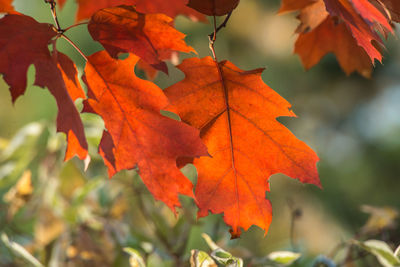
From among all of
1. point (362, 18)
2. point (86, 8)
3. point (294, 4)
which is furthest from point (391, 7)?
point (86, 8)

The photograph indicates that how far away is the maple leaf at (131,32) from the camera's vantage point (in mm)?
486

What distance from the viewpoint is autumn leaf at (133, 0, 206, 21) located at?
724 millimetres

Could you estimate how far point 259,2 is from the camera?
18.5 ft

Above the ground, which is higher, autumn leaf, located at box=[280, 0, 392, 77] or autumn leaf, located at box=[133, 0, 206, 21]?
autumn leaf, located at box=[280, 0, 392, 77]

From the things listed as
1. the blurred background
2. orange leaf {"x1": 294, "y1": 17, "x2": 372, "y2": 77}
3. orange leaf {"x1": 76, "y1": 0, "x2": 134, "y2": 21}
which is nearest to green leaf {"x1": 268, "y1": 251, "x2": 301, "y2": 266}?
the blurred background

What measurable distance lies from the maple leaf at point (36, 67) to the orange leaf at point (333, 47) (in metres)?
0.44

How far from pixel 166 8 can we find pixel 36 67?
1.21ft

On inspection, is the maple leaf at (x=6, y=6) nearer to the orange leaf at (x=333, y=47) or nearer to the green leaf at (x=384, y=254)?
the orange leaf at (x=333, y=47)

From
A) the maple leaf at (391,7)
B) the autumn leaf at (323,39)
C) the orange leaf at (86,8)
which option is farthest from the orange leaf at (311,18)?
the orange leaf at (86,8)

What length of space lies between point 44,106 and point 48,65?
4.04 m

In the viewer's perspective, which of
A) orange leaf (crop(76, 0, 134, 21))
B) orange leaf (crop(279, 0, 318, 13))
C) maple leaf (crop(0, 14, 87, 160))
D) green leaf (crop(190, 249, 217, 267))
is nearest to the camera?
maple leaf (crop(0, 14, 87, 160))

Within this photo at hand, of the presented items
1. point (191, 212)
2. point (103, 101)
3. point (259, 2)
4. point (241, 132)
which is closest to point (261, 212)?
point (241, 132)

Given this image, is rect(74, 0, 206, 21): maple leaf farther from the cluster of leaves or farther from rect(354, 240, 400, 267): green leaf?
rect(354, 240, 400, 267): green leaf

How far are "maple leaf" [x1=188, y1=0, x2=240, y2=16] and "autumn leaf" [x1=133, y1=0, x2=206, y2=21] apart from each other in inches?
10.1
